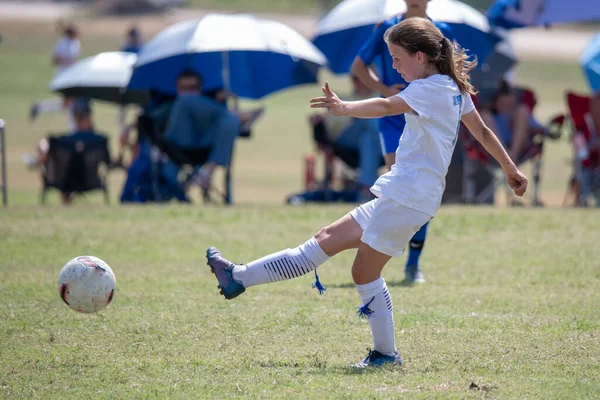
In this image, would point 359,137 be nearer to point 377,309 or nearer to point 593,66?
point 593,66

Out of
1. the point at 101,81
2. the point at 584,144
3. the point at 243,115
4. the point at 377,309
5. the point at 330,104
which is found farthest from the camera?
the point at 101,81

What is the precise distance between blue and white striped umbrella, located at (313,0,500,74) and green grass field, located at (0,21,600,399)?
2.30 meters

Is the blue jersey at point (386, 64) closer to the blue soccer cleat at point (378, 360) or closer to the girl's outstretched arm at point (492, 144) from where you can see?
the girl's outstretched arm at point (492, 144)

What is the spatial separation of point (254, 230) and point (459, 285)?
10.6 feet

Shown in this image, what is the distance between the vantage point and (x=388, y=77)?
7707 millimetres

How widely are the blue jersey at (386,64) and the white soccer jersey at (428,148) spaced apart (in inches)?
88.9

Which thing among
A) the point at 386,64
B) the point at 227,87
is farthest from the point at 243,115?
the point at 386,64

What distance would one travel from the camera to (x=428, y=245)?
9.90 m

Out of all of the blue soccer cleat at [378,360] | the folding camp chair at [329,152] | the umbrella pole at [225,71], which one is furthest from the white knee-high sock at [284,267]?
the umbrella pole at [225,71]

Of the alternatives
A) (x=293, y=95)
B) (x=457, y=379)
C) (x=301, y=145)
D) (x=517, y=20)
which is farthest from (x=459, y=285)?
(x=293, y=95)

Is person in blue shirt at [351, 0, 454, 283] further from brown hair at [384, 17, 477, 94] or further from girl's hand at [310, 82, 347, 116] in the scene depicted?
girl's hand at [310, 82, 347, 116]

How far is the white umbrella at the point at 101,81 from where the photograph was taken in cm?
1560

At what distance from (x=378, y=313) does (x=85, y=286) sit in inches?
70.9

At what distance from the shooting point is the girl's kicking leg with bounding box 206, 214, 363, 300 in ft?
17.8
